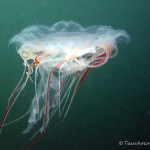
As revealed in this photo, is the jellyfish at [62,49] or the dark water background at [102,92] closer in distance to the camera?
the jellyfish at [62,49]

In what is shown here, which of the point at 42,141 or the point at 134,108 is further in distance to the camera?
the point at 134,108

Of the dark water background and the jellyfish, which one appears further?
the dark water background

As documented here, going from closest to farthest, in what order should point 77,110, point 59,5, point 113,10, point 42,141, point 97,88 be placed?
point 42,141 → point 77,110 → point 97,88 → point 113,10 → point 59,5

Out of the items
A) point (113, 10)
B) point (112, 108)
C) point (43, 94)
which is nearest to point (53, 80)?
point (43, 94)

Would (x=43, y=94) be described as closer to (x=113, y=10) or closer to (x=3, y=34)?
(x=3, y=34)

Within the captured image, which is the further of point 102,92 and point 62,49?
point 102,92

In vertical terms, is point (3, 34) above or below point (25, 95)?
above

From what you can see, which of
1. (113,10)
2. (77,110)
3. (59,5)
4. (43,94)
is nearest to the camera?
(43,94)

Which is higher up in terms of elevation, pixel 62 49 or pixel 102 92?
pixel 62 49
